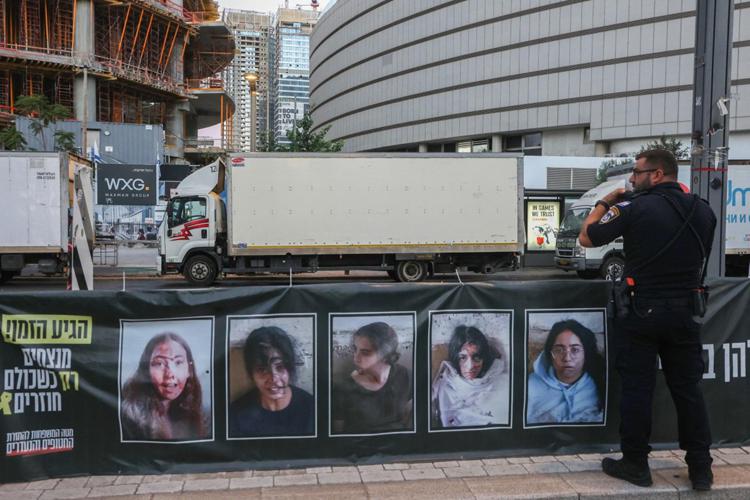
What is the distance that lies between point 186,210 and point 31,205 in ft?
13.3

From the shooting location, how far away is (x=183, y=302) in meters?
4.23

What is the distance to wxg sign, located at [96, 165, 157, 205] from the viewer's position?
2452 cm

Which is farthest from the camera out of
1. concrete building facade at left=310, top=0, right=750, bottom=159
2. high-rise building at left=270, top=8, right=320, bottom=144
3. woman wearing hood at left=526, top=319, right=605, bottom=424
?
high-rise building at left=270, top=8, right=320, bottom=144

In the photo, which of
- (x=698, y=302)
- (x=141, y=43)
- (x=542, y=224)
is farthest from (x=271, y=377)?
(x=141, y=43)

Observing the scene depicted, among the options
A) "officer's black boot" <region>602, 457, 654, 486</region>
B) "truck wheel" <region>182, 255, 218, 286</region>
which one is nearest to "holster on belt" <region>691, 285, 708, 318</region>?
"officer's black boot" <region>602, 457, 654, 486</region>

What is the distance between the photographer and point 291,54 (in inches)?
7229

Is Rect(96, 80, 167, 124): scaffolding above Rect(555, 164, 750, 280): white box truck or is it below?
above

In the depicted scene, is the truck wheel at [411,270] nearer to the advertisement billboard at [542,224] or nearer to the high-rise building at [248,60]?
the advertisement billboard at [542,224]

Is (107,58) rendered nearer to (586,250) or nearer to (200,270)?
(200,270)

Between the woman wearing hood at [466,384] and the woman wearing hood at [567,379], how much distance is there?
318 millimetres

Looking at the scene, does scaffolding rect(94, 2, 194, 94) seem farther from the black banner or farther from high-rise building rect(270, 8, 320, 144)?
high-rise building rect(270, 8, 320, 144)

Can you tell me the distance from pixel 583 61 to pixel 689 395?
43.9 meters

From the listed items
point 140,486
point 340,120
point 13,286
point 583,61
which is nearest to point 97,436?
point 140,486

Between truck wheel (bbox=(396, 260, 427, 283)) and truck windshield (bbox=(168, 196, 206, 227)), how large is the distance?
5661 mm
